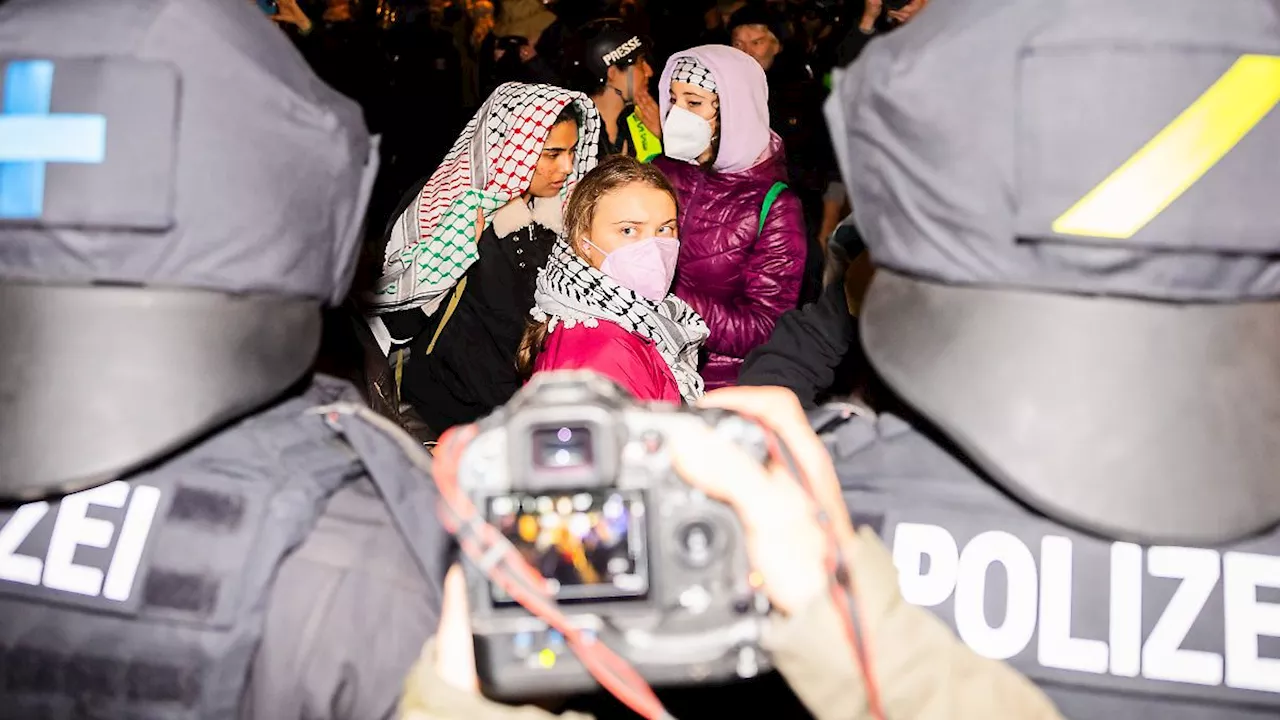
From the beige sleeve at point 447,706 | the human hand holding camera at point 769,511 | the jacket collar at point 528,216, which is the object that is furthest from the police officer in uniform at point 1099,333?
the jacket collar at point 528,216

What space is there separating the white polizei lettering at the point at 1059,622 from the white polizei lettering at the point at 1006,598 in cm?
2

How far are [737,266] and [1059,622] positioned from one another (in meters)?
2.26

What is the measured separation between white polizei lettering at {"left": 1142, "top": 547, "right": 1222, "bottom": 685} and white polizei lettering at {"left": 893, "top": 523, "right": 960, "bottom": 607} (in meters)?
0.25

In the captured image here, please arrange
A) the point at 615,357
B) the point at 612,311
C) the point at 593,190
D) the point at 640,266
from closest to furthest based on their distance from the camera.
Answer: the point at 615,357
the point at 612,311
the point at 640,266
the point at 593,190

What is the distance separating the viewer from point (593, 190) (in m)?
2.93

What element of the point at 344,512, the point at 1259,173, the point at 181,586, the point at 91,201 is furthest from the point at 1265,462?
the point at 91,201

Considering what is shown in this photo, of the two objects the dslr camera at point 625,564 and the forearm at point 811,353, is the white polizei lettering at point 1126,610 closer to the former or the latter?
the dslr camera at point 625,564

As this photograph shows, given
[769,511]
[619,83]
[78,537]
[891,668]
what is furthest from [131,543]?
[619,83]

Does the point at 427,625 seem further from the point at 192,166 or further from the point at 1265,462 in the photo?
the point at 1265,462

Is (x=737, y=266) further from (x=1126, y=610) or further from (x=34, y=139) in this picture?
(x=34, y=139)

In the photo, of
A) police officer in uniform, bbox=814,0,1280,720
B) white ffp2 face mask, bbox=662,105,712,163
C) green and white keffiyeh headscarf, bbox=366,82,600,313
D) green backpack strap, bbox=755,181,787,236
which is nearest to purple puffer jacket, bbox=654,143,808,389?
green backpack strap, bbox=755,181,787,236

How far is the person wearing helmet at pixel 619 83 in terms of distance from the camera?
4.34m

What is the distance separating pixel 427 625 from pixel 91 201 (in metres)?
0.72

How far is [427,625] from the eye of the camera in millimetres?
1272
